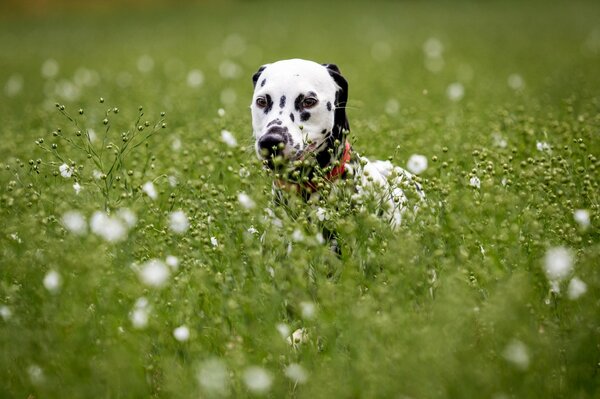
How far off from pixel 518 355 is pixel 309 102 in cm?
234

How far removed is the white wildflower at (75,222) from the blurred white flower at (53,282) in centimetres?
39

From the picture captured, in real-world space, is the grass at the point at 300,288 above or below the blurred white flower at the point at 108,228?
below

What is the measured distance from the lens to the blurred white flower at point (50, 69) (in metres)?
13.1

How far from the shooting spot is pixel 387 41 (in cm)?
1588

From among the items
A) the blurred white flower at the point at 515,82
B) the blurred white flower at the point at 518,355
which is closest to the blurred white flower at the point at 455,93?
the blurred white flower at the point at 515,82

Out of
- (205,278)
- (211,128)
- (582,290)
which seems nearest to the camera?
(582,290)

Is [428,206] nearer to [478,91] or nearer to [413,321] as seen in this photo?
[413,321]

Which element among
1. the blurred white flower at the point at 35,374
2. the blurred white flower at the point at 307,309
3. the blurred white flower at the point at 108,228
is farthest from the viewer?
the blurred white flower at the point at 108,228

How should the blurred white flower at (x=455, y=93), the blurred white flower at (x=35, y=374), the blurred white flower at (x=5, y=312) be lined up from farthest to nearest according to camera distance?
the blurred white flower at (x=455, y=93) → the blurred white flower at (x=5, y=312) → the blurred white flower at (x=35, y=374)

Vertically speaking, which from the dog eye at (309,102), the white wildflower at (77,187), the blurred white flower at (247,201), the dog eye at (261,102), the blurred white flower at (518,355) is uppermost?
the blurred white flower at (518,355)

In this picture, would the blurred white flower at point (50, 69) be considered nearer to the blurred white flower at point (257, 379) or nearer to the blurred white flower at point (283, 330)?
the blurred white flower at point (283, 330)

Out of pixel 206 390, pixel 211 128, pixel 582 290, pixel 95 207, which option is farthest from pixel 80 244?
pixel 211 128

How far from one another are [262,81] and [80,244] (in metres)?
1.80

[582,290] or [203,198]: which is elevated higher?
[582,290]
